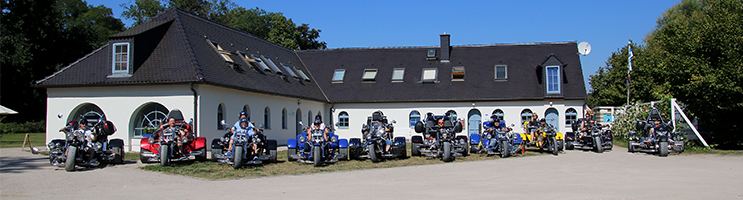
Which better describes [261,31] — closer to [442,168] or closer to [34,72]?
[34,72]

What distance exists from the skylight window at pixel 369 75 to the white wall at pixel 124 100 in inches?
587

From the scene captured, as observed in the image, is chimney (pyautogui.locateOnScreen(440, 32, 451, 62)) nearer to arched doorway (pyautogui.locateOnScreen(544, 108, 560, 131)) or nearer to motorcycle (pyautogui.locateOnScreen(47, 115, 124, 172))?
arched doorway (pyautogui.locateOnScreen(544, 108, 560, 131))

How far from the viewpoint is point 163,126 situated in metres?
14.0

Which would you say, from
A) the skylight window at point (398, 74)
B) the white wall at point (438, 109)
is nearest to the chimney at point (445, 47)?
the skylight window at point (398, 74)

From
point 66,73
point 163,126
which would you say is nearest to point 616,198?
point 163,126

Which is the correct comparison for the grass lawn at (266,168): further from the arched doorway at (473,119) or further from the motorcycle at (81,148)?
the arched doorway at (473,119)

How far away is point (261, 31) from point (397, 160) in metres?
35.5

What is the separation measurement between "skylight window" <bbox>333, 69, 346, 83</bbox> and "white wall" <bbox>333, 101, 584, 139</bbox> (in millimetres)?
1688

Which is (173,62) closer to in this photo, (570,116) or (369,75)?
(369,75)

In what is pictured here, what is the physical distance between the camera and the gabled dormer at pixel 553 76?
96.0 ft

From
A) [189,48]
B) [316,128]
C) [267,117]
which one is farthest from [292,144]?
[267,117]

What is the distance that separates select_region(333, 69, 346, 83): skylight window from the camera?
1293 inches

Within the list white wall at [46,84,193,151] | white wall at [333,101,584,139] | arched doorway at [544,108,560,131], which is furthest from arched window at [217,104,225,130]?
arched doorway at [544,108,560,131]

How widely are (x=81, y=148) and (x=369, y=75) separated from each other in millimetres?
21303
